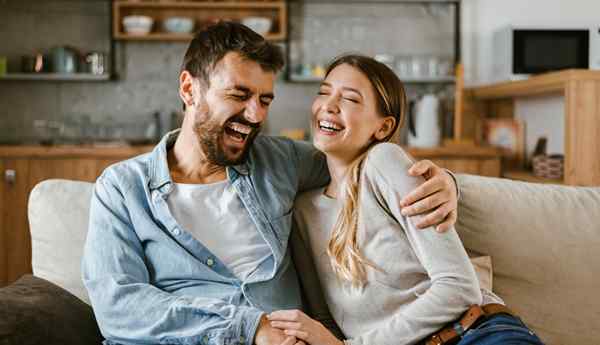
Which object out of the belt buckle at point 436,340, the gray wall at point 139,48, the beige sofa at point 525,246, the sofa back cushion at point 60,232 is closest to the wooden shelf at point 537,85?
the gray wall at point 139,48

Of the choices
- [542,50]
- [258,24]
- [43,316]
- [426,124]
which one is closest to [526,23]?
[542,50]

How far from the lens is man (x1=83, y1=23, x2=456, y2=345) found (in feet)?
4.97

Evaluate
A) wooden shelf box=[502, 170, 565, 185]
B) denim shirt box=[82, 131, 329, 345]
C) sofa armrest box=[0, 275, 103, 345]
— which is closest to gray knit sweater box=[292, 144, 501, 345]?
denim shirt box=[82, 131, 329, 345]

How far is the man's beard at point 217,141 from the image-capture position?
1754 millimetres

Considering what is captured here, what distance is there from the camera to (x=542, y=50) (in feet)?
12.9

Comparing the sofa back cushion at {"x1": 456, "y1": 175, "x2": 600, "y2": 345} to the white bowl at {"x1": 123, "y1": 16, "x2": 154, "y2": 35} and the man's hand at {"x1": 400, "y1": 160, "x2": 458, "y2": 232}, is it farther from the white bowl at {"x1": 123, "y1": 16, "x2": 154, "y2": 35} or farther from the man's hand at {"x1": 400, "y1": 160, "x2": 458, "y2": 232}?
the white bowl at {"x1": 123, "y1": 16, "x2": 154, "y2": 35}

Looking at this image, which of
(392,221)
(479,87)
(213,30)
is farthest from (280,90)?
(392,221)

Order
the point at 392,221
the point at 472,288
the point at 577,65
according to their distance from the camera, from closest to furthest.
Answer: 1. the point at 472,288
2. the point at 392,221
3. the point at 577,65

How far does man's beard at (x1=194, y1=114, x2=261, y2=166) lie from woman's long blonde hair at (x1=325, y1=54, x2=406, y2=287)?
27 cm

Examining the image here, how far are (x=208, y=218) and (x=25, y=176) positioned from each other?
260 cm

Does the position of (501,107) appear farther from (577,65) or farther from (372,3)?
(372,3)

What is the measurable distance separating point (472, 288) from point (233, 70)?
2.62 ft

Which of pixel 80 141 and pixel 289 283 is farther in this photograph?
pixel 80 141

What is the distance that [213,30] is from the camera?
1820mm
